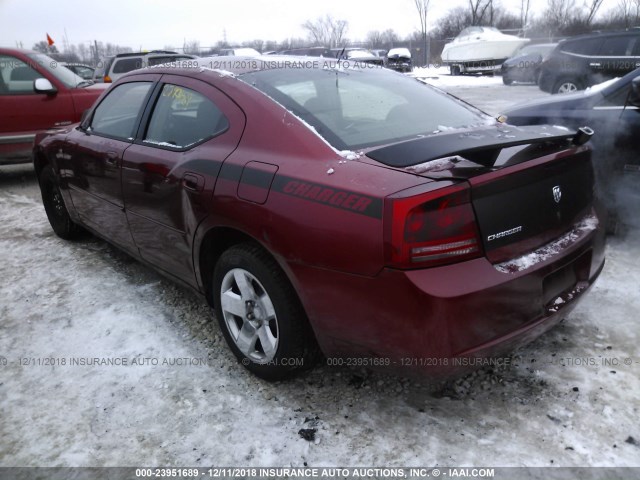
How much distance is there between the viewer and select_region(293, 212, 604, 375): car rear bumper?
1847 millimetres

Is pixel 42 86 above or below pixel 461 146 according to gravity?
above

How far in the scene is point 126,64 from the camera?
12531 mm

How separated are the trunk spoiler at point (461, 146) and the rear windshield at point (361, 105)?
228 millimetres

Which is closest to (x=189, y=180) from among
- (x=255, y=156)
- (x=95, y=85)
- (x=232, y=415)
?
(x=255, y=156)

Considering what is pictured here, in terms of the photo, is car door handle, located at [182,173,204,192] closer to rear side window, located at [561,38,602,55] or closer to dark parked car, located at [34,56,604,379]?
dark parked car, located at [34,56,604,379]

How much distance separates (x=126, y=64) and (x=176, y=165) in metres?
11.2

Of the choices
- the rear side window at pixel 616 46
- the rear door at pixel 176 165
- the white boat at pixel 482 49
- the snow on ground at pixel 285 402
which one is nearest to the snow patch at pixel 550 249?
the snow on ground at pixel 285 402

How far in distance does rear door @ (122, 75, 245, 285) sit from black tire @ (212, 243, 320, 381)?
331 millimetres

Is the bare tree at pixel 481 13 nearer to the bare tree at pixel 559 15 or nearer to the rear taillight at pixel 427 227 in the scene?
the bare tree at pixel 559 15

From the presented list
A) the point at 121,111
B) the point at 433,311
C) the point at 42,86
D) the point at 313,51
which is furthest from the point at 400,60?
the point at 433,311

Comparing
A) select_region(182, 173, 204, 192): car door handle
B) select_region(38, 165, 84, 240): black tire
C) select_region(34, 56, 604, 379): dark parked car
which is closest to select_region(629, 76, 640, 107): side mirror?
select_region(34, 56, 604, 379): dark parked car

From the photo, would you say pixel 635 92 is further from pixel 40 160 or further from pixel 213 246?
pixel 40 160

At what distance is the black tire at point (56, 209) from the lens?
450 centimetres

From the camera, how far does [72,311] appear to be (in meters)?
3.37
